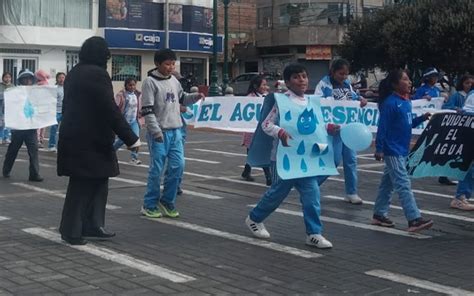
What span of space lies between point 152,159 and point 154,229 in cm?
85

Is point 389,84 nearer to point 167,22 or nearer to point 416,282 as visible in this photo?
point 416,282

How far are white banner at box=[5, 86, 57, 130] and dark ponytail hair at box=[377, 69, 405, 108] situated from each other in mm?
6368

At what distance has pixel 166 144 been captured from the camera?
8633 mm

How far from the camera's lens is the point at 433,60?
30375mm

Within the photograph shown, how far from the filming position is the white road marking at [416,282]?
5906 mm

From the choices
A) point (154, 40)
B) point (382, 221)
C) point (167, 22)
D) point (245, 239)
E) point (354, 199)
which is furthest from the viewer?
point (154, 40)

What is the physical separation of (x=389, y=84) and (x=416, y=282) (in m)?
2.78

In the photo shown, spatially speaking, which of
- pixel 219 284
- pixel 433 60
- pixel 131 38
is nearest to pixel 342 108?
pixel 219 284

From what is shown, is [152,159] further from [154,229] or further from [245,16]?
[245,16]

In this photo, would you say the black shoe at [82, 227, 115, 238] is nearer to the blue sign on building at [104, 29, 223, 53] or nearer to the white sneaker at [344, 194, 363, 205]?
the white sneaker at [344, 194, 363, 205]

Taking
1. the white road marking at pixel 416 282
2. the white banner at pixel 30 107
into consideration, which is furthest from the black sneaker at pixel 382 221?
the white banner at pixel 30 107

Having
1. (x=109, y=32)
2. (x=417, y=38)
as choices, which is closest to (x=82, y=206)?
(x=417, y=38)

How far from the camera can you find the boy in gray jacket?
8562mm

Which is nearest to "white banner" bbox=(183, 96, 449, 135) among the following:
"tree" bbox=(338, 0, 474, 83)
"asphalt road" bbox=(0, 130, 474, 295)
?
"asphalt road" bbox=(0, 130, 474, 295)
